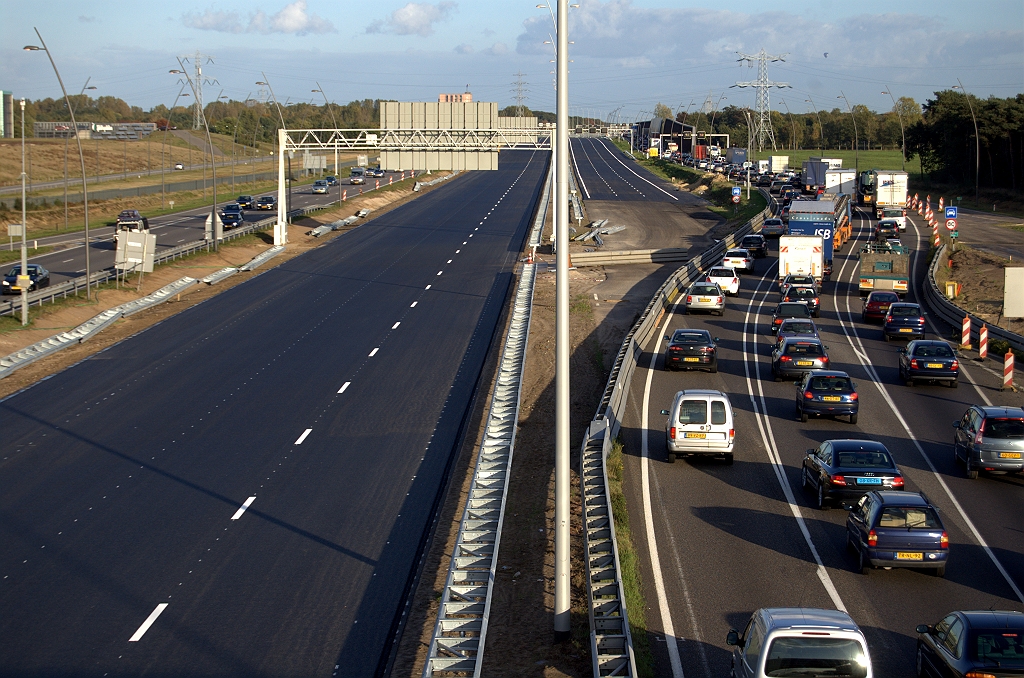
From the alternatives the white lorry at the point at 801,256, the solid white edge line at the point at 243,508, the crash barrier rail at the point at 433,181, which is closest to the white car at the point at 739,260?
the white lorry at the point at 801,256

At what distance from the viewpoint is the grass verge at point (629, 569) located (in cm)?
1425

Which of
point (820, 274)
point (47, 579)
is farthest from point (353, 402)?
point (820, 274)

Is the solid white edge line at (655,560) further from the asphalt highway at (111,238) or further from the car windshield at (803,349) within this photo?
the asphalt highway at (111,238)

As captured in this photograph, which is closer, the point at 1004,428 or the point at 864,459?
the point at 864,459

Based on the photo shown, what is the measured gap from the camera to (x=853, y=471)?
20.3 meters

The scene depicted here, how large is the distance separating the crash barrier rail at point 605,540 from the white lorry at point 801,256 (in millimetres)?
17368

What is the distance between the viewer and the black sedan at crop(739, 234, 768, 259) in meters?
63.8

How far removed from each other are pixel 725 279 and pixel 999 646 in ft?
128

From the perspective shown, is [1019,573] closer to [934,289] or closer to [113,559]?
[113,559]

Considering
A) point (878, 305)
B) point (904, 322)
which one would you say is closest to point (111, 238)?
point (878, 305)

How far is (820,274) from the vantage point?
5122cm

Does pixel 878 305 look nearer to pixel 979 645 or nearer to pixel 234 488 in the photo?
pixel 234 488

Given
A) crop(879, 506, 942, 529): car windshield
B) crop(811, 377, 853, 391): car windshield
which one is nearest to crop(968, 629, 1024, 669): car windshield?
crop(879, 506, 942, 529): car windshield

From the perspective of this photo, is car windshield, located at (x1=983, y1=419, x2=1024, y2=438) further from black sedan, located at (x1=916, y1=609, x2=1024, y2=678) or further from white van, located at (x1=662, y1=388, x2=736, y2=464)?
black sedan, located at (x1=916, y1=609, x2=1024, y2=678)
